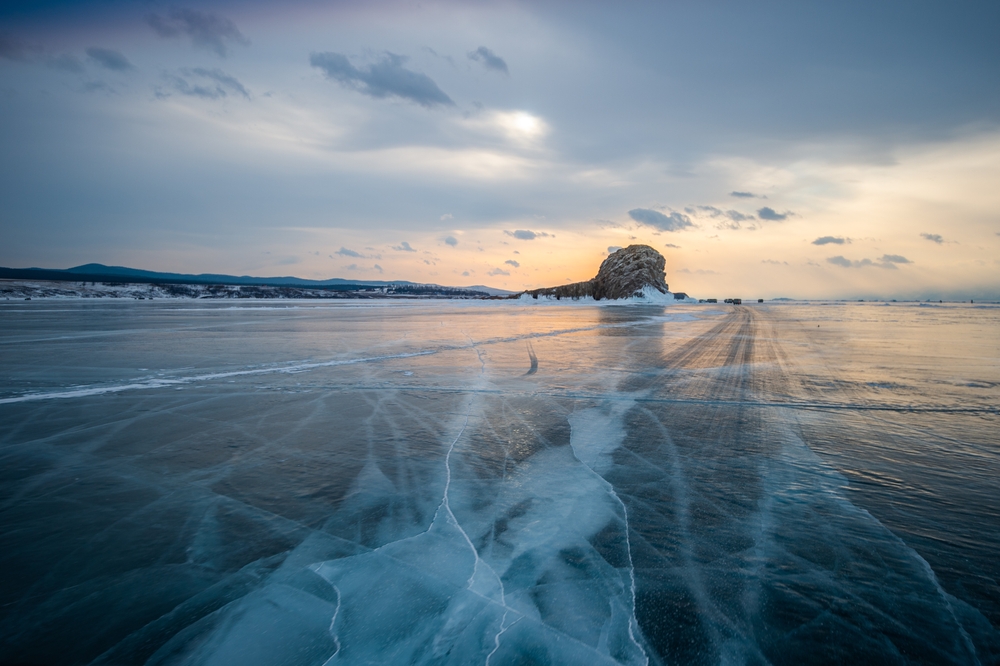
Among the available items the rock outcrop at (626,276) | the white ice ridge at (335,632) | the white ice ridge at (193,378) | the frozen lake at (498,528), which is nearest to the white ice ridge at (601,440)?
the frozen lake at (498,528)

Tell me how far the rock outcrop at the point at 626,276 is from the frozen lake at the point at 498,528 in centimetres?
8608

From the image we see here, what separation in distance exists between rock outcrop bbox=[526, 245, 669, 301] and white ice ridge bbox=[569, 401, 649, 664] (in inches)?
3431

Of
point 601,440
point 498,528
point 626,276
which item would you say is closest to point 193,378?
point 601,440

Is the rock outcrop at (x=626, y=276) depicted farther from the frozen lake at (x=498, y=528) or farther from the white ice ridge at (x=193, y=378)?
the frozen lake at (x=498, y=528)

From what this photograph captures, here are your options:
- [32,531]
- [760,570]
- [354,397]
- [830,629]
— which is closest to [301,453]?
[32,531]

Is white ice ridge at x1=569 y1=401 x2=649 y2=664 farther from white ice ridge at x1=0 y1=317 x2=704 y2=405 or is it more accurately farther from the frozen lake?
white ice ridge at x1=0 y1=317 x2=704 y2=405

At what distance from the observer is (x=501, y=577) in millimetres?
3020

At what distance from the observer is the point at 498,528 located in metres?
3.62

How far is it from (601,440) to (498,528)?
8.14 ft

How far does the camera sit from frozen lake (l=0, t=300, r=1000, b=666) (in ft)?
8.22

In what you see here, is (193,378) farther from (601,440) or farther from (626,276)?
(626,276)

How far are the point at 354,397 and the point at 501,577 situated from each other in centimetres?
556

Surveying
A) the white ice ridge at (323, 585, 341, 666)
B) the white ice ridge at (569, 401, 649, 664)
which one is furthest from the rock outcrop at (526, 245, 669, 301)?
the white ice ridge at (323, 585, 341, 666)

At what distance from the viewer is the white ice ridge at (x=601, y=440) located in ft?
12.7
